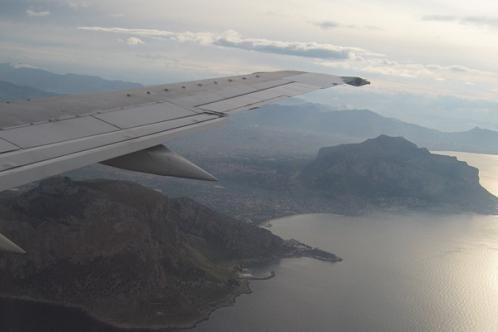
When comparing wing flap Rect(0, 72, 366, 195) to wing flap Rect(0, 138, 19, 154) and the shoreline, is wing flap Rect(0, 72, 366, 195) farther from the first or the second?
the shoreline

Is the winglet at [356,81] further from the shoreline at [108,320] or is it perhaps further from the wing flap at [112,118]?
the shoreline at [108,320]

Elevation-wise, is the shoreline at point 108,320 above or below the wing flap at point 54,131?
below

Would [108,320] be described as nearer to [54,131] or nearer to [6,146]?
[54,131]

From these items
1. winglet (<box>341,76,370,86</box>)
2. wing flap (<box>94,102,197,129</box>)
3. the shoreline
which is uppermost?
winglet (<box>341,76,370,86</box>)

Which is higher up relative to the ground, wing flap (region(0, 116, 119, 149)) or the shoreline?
wing flap (region(0, 116, 119, 149))

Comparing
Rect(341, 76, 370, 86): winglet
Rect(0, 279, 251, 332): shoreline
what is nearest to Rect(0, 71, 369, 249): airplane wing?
Rect(341, 76, 370, 86): winglet

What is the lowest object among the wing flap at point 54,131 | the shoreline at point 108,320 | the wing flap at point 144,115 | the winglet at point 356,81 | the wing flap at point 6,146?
the shoreline at point 108,320

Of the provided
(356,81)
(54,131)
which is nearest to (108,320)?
(356,81)

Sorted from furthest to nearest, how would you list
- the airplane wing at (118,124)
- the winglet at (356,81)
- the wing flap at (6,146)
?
the winglet at (356,81) → the airplane wing at (118,124) → the wing flap at (6,146)

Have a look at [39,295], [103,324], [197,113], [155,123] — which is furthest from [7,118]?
[39,295]

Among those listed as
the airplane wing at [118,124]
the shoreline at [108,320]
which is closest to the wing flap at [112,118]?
the airplane wing at [118,124]
